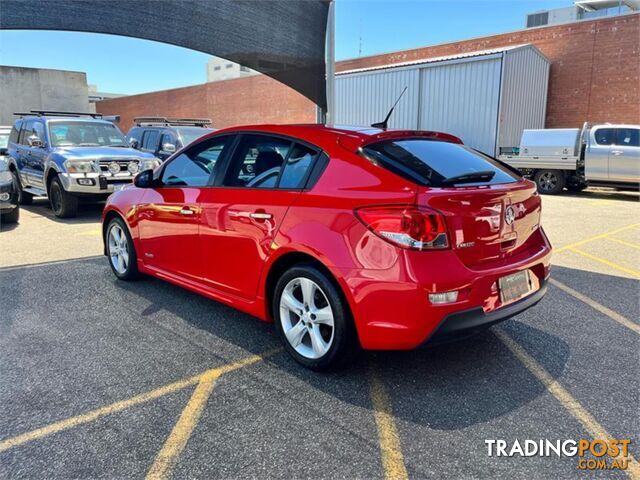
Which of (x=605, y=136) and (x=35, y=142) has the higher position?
(x=605, y=136)

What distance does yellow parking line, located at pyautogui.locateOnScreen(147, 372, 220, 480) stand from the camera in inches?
90.6

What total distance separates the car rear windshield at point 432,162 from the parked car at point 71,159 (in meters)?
7.06

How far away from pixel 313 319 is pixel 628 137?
13725 millimetres

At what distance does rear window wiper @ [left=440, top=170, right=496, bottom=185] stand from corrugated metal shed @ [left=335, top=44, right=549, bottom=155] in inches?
553

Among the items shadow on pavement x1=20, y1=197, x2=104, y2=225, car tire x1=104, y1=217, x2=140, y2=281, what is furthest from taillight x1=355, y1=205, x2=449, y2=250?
shadow on pavement x1=20, y1=197, x2=104, y2=225

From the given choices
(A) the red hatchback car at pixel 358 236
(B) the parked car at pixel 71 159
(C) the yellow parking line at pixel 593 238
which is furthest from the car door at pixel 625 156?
(B) the parked car at pixel 71 159

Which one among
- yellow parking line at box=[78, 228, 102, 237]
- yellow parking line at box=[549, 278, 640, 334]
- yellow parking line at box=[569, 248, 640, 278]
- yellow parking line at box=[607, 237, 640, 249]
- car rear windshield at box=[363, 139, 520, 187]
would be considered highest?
car rear windshield at box=[363, 139, 520, 187]

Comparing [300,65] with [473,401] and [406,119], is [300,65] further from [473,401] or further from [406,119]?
[406,119]

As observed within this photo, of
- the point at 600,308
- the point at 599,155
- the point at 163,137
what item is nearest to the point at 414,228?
the point at 600,308

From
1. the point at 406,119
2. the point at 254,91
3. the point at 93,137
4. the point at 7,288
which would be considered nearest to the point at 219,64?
the point at 254,91

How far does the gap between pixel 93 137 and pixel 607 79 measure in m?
17.6

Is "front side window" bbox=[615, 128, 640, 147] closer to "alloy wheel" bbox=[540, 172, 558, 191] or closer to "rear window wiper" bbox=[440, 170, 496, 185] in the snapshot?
"alloy wheel" bbox=[540, 172, 558, 191]

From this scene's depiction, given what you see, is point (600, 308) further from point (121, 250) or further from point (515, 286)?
point (121, 250)

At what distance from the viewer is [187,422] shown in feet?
8.77
